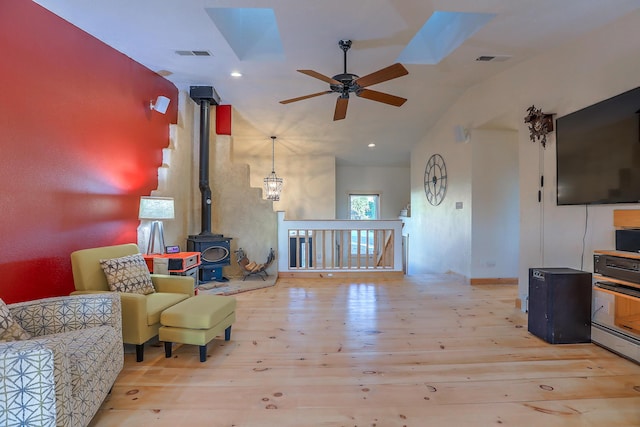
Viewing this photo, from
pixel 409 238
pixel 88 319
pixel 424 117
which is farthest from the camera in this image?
pixel 409 238

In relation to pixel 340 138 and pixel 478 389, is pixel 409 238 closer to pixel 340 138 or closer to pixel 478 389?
pixel 340 138

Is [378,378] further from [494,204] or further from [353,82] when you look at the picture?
[494,204]

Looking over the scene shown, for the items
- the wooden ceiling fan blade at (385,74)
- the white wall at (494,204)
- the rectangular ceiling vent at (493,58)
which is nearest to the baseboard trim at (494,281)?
the white wall at (494,204)

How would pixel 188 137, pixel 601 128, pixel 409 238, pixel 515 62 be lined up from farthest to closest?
1. pixel 409 238
2. pixel 188 137
3. pixel 515 62
4. pixel 601 128

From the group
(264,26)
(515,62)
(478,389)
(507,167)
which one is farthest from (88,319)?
(507,167)

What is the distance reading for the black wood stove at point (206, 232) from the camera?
495cm

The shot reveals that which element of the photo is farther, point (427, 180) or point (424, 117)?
point (427, 180)

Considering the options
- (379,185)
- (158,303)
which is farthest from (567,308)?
(379,185)

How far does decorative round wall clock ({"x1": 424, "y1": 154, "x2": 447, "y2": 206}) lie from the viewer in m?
6.05

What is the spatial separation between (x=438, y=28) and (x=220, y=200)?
4083 mm

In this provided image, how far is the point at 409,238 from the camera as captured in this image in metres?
8.05

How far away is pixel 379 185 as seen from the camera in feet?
30.5

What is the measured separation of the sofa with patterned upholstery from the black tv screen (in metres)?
3.85

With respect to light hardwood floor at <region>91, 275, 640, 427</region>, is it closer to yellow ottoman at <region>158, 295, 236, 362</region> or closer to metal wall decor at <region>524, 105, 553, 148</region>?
yellow ottoman at <region>158, 295, 236, 362</region>
